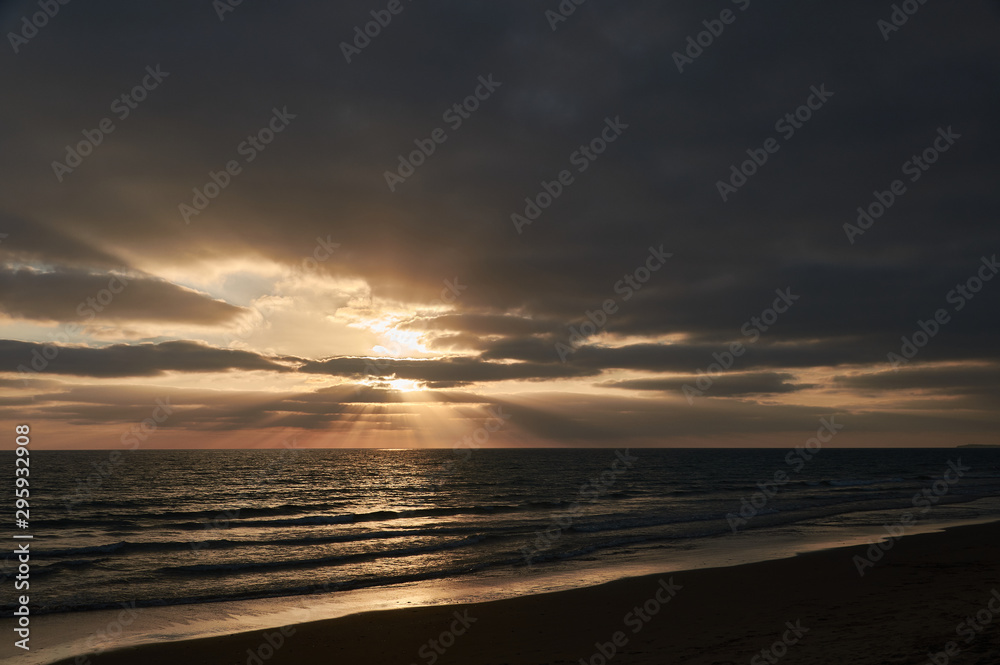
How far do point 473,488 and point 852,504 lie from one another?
113ft

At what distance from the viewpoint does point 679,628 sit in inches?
561

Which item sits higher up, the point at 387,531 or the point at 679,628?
the point at 387,531

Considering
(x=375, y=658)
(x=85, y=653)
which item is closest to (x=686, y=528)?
(x=375, y=658)

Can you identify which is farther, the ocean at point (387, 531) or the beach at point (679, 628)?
the ocean at point (387, 531)

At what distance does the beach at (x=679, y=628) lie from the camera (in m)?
11.7

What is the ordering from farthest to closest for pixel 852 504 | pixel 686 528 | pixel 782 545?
pixel 852 504 < pixel 686 528 < pixel 782 545

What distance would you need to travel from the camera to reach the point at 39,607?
17.5 m

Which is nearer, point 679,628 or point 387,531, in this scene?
point 679,628

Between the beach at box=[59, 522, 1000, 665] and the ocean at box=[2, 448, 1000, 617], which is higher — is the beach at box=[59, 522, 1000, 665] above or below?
below

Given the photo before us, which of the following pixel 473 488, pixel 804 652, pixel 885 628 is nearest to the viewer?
pixel 804 652

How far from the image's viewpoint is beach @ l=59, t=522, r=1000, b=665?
1168cm

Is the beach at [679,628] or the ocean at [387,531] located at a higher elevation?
the ocean at [387,531]

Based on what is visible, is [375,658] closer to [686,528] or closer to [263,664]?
[263,664]

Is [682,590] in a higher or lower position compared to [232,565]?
lower
